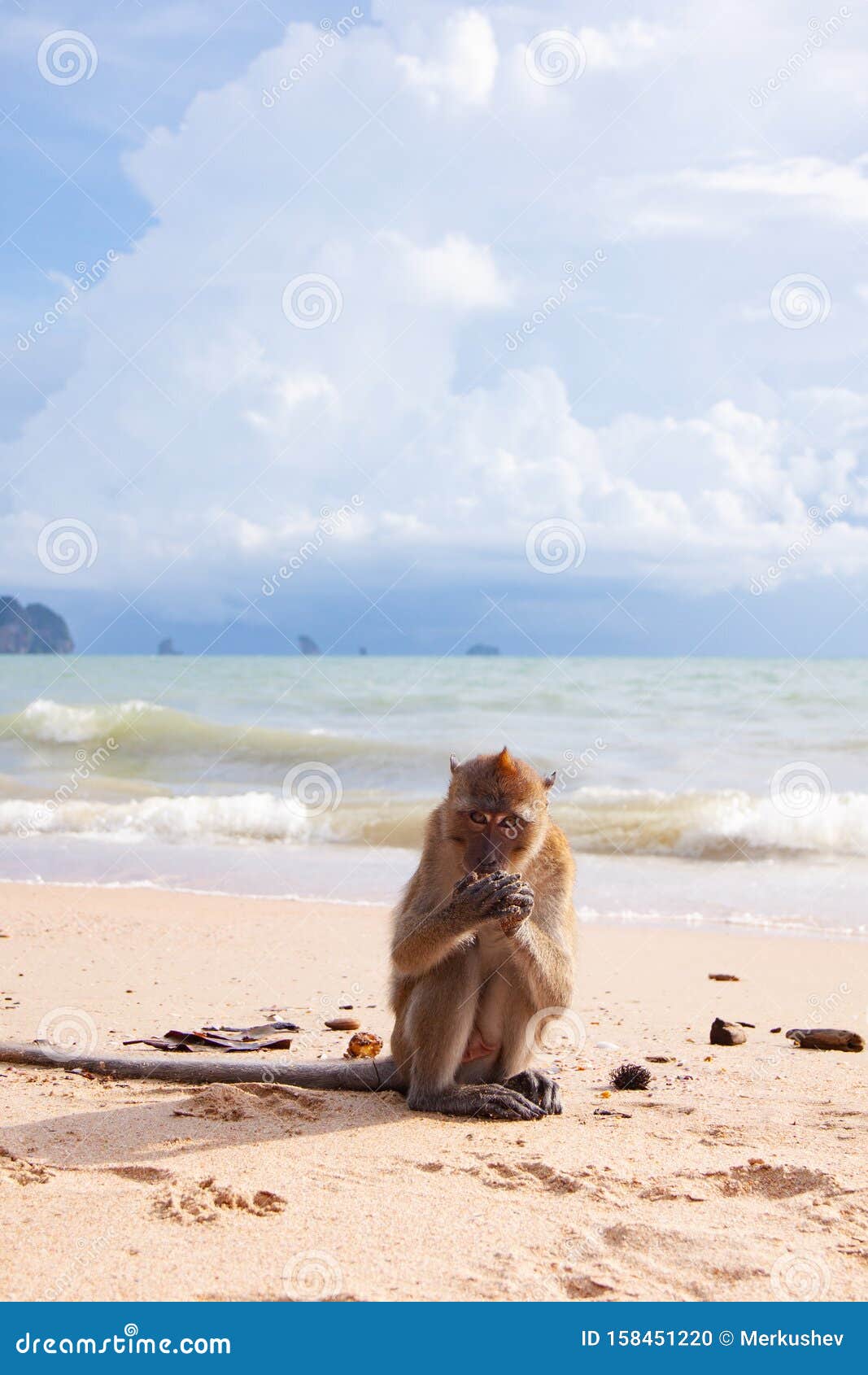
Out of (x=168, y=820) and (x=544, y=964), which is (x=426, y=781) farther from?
(x=544, y=964)

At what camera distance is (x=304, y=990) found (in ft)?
29.0

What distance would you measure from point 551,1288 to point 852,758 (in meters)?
22.1

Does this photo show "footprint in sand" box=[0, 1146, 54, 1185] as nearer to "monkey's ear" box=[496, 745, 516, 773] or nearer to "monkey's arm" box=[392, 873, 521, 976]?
"monkey's arm" box=[392, 873, 521, 976]

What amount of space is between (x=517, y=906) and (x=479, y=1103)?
1094 mm

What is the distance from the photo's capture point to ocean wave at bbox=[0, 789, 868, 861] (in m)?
16.2

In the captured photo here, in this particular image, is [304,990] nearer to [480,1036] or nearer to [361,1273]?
[480,1036]

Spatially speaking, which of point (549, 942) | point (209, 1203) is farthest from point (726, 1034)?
point (209, 1203)

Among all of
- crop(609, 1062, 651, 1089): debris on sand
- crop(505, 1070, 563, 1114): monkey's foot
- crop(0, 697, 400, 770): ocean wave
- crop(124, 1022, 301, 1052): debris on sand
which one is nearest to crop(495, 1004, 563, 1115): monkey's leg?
crop(505, 1070, 563, 1114): monkey's foot

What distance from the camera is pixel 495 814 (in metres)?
5.70

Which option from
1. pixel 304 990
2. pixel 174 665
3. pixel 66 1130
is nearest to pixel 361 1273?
pixel 66 1130

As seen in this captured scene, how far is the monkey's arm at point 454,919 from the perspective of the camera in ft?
18.0

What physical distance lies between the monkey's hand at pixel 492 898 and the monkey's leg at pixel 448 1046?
44 centimetres

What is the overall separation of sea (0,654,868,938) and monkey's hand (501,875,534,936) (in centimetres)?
621

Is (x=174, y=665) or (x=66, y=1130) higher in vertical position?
(x=174, y=665)
